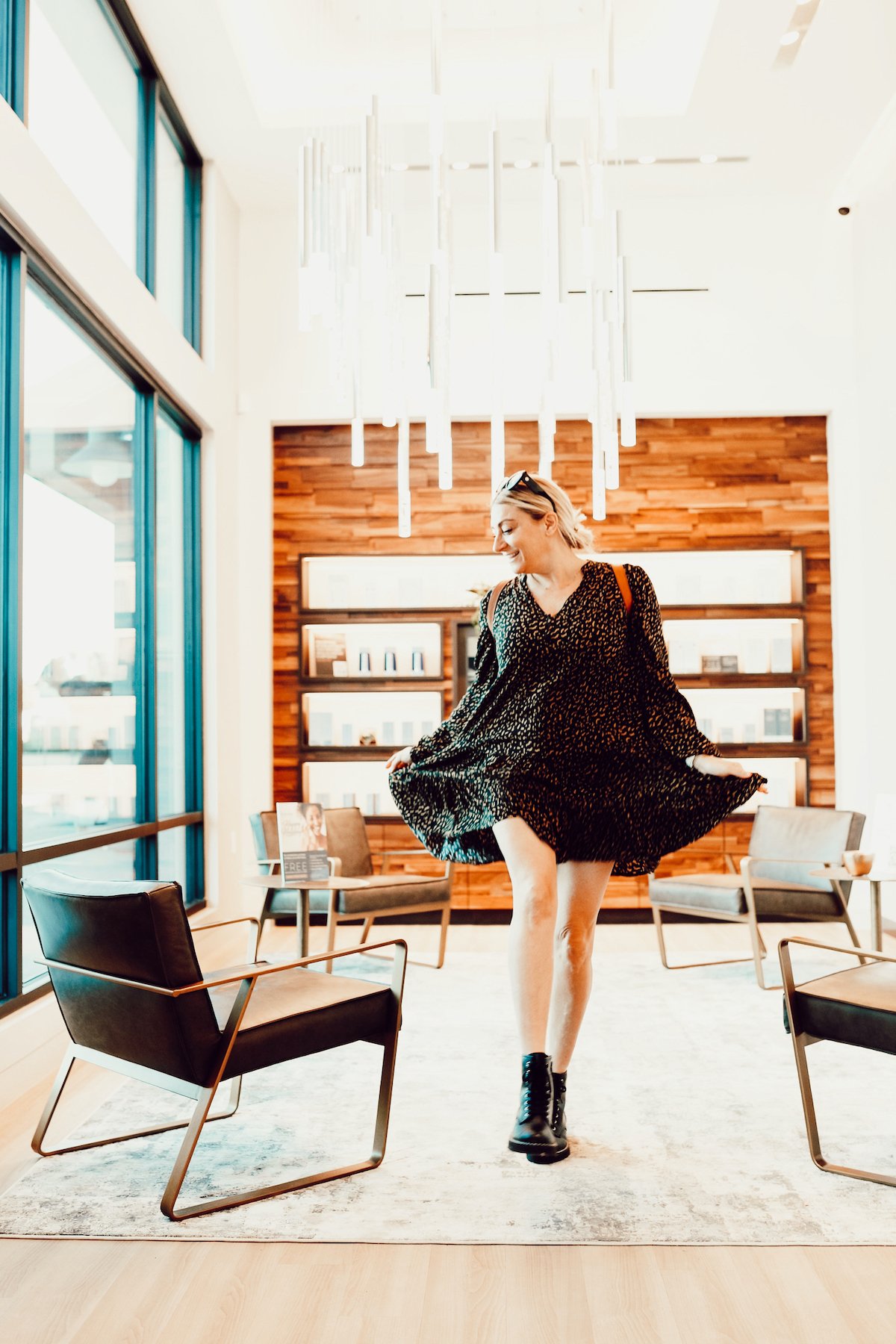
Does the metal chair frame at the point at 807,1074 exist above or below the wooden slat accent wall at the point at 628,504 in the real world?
below

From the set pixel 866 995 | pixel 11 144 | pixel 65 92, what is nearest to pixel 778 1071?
pixel 866 995

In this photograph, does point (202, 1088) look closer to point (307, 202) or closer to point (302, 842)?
point (302, 842)

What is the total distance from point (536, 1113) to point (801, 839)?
3404mm

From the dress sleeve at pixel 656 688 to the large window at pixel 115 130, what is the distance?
2.84m

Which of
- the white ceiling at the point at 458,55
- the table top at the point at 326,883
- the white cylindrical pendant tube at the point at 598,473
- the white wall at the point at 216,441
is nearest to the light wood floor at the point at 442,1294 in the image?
the table top at the point at 326,883

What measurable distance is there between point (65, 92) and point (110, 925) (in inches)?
145

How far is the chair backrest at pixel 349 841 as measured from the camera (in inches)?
218

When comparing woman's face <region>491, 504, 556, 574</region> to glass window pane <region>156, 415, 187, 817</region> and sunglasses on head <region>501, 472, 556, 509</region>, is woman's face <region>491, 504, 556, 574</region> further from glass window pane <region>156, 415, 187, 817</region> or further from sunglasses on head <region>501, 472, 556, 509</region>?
glass window pane <region>156, 415, 187, 817</region>

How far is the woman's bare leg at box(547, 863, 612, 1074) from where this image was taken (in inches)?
100

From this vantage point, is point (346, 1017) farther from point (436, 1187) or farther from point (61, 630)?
point (61, 630)

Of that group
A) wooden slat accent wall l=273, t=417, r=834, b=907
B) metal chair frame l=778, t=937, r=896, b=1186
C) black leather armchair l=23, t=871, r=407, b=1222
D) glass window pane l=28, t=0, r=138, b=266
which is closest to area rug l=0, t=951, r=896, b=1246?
metal chair frame l=778, t=937, r=896, b=1186

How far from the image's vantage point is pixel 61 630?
426 centimetres

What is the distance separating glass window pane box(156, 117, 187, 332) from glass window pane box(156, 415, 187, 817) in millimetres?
707

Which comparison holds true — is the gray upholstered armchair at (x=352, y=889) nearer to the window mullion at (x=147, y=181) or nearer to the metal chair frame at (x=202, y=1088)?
the metal chair frame at (x=202, y=1088)
